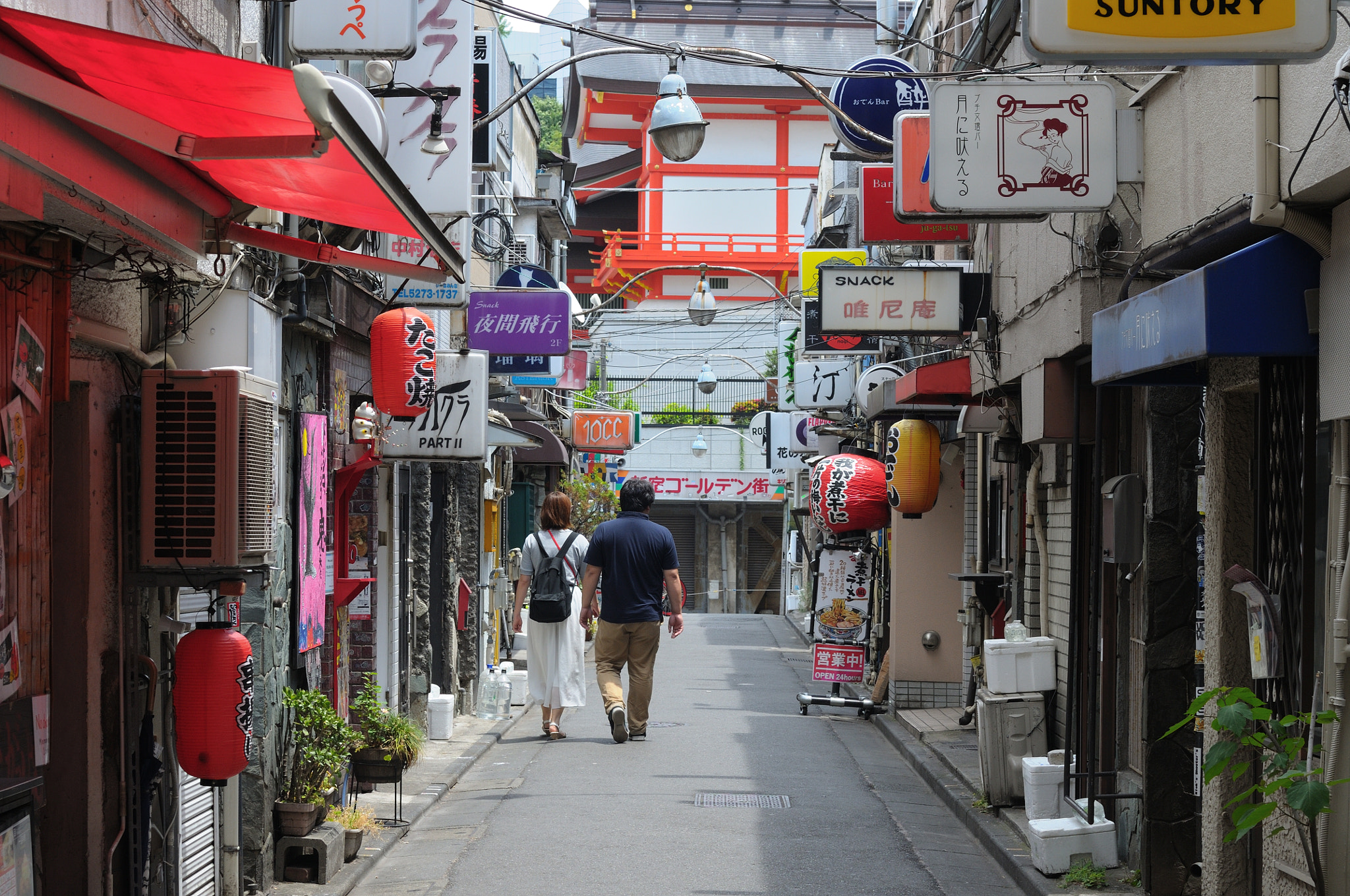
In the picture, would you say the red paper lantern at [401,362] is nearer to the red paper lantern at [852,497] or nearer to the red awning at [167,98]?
the red awning at [167,98]

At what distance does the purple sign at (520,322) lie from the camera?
16.3 meters

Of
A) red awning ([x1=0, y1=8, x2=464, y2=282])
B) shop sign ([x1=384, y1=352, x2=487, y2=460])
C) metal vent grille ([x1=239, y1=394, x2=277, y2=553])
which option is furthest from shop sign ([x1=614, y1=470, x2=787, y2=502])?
red awning ([x1=0, y1=8, x2=464, y2=282])

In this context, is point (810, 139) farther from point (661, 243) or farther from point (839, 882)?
point (839, 882)

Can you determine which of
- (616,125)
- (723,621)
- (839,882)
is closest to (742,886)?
(839,882)

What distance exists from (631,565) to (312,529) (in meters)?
4.65

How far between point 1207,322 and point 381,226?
3.40 meters

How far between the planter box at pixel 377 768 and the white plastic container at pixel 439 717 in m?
3.49

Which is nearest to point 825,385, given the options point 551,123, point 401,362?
point 401,362

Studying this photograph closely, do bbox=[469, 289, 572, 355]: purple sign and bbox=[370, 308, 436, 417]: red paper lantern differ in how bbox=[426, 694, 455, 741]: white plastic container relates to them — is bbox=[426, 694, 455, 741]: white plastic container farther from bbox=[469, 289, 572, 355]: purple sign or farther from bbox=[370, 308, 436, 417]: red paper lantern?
bbox=[469, 289, 572, 355]: purple sign


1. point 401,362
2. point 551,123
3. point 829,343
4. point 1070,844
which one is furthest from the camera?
point 551,123

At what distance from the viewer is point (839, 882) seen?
26.9 ft

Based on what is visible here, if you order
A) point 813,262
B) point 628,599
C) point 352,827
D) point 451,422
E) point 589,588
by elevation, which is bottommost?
point 352,827

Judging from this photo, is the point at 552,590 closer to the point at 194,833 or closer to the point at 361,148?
the point at 194,833

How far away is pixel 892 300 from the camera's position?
12914 millimetres
